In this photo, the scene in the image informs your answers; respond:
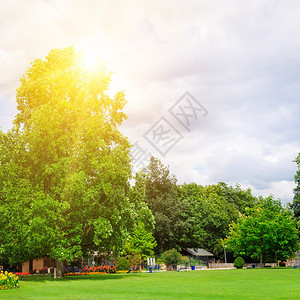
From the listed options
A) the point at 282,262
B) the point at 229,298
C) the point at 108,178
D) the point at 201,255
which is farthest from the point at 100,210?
the point at 201,255

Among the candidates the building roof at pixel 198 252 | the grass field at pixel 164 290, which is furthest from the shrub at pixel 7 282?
the building roof at pixel 198 252

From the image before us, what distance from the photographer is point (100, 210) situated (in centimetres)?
3506

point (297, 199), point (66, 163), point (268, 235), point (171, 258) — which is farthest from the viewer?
point (297, 199)

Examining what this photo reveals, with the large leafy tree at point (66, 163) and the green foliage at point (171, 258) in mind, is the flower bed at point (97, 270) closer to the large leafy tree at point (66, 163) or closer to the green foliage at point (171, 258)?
the large leafy tree at point (66, 163)

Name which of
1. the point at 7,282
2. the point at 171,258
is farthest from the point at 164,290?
the point at 171,258

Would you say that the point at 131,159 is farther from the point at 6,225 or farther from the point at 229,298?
the point at 229,298

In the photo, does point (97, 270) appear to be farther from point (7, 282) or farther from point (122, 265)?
point (7, 282)

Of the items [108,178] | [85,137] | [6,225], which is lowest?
[6,225]

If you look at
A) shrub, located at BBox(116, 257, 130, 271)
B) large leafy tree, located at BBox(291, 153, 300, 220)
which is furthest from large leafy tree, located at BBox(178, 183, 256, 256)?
→ shrub, located at BBox(116, 257, 130, 271)

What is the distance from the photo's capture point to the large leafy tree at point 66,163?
33.1 m

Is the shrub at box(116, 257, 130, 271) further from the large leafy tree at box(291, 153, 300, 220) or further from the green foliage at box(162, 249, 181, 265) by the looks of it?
the large leafy tree at box(291, 153, 300, 220)

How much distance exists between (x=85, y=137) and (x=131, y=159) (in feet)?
16.0

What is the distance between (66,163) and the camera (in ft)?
114

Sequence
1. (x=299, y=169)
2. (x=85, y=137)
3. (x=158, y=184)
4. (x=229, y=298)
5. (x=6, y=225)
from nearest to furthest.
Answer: (x=229, y=298)
(x=6, y=225)
(x=85, y=137)
(x=299, y=169)
(x=158, y=184)
